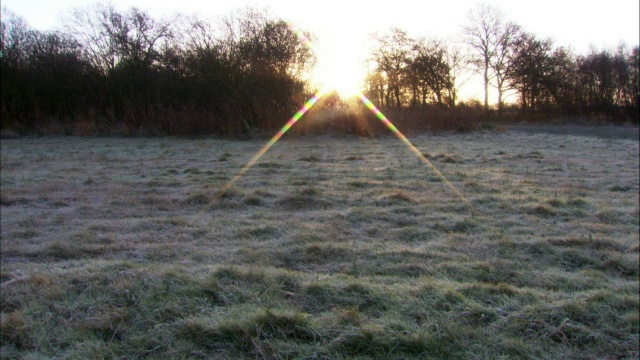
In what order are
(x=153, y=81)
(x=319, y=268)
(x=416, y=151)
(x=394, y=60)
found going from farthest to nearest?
(x=394, y=60) < (x=153, y=81) < (x=416, y=151) < (x=319, y=268)

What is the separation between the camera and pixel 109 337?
2354 millimetres

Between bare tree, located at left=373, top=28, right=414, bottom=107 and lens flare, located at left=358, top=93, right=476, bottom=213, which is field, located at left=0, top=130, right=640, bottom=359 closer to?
lens flare, located at left=358, top=93, right=476, bottom=213

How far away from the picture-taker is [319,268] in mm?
3416

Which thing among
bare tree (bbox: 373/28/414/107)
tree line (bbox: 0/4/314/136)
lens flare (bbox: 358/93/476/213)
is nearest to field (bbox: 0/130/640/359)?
lens flare (bbox: 358/93/476/213)

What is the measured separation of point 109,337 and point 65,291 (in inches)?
28.7

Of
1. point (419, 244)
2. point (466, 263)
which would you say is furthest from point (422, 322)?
point (419, 244)

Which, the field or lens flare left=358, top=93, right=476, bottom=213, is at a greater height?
lens flare left=358, top=93, right=476, bottom=213

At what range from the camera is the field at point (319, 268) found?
2.30 metres

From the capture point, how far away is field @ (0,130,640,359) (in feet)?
7.54

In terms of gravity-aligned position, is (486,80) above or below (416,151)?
above

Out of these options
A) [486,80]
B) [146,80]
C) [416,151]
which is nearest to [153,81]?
[146,80]

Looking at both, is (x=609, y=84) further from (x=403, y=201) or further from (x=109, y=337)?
(x=109, y=337)

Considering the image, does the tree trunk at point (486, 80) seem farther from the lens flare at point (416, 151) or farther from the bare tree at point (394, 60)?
the lens flare at point (416, 151)

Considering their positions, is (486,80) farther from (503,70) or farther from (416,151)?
(416,151)
